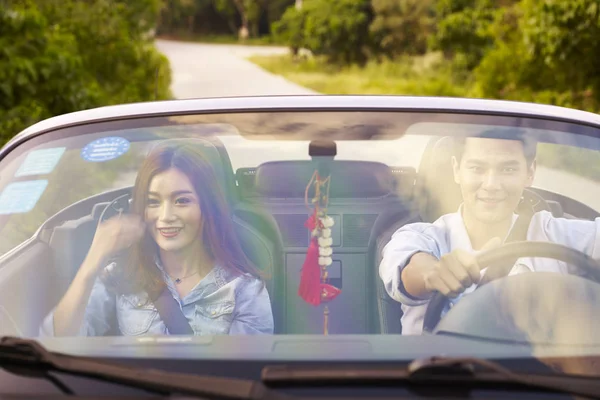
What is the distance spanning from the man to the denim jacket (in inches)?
12.8

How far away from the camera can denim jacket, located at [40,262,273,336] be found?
1966mm

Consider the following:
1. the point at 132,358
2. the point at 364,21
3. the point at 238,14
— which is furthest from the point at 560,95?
the point at 238,14

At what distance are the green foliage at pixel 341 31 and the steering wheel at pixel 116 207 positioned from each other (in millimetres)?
36125

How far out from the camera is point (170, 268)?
2049 millimetres

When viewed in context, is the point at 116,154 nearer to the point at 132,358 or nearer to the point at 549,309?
the point at 132,358

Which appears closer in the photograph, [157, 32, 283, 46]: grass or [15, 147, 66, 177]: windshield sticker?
[15, 147, 66, 177]: windshield sticker

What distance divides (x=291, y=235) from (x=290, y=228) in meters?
0.02

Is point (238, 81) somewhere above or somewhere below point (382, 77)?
below

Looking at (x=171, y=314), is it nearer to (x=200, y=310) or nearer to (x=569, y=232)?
(x=200, y=310)

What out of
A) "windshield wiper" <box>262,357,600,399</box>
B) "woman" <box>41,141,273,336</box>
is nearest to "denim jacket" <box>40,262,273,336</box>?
"woman" <box>41,141,273,336</box>

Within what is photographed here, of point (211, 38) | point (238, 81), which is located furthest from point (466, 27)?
point (211, 38)

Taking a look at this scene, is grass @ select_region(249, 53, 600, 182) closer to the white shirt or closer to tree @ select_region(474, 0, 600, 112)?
tree @ select_region(474, 0, 600, 112)

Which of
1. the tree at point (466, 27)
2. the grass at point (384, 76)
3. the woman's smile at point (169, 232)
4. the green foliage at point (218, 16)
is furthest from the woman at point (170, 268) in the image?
the green foliage at point (218, 16)

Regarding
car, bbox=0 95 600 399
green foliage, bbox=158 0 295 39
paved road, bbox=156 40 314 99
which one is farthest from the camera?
green foliage, bbox=158 0 295 39
